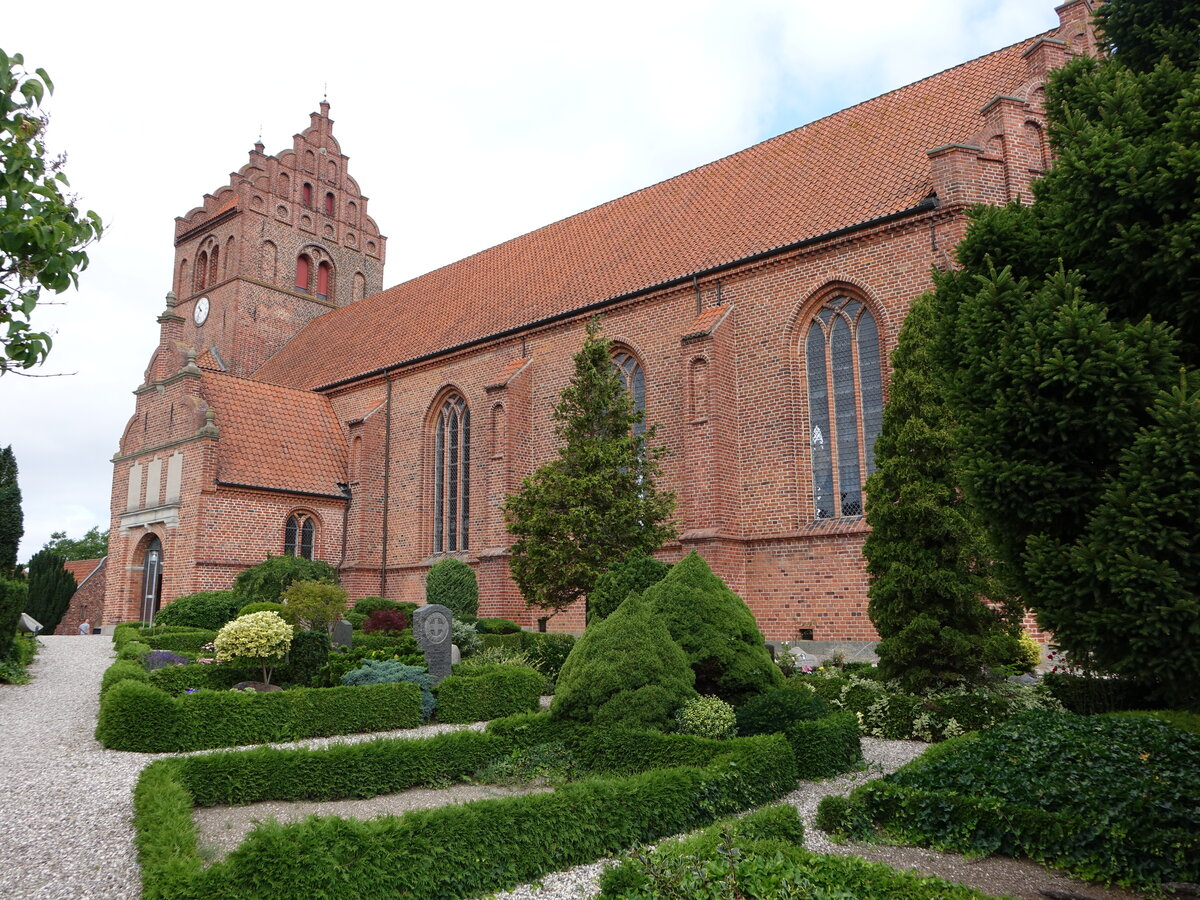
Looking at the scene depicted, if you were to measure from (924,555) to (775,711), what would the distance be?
347cm

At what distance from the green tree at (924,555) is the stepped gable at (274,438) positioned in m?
17.9

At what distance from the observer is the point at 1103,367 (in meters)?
5.07

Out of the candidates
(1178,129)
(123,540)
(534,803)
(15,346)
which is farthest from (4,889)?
(123,540)

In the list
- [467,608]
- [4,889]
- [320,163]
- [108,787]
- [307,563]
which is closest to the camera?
[4,889]

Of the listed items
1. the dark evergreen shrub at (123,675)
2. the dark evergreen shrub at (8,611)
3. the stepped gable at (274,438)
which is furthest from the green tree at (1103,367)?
the stepped gable at (274,438)

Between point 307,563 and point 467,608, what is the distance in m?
5.10

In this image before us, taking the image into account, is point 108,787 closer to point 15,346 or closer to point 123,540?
point 15,346

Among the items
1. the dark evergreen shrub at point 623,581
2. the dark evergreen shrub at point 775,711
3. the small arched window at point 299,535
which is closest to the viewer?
the dark evergreen shrub at point 775,711

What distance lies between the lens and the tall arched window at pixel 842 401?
607 inches

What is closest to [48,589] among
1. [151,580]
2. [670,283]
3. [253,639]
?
[151,580]

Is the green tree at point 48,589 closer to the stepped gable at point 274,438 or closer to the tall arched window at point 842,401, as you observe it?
the stepped gable at point 274,438

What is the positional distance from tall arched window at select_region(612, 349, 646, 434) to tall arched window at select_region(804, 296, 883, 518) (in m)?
3.91

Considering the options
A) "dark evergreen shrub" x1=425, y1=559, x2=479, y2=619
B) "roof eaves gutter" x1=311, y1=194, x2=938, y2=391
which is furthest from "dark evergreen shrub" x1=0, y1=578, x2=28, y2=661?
"roof eaves gutter" x1=311, y1=194, x2=938, y2=391

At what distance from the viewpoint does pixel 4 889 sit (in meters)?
4.89
